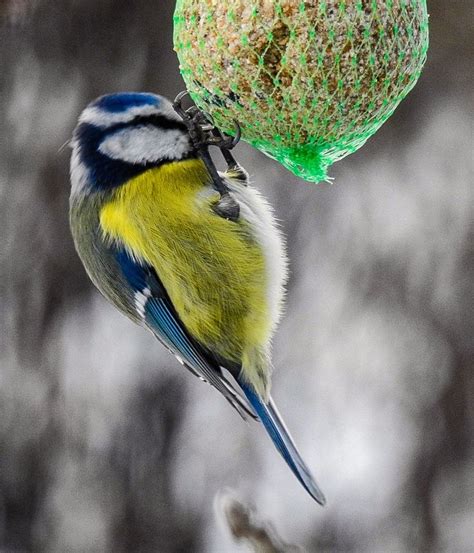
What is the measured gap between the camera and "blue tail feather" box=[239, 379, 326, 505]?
2.20 meters

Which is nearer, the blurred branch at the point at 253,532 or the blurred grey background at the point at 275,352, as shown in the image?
the blurred branch at the point at 253,532

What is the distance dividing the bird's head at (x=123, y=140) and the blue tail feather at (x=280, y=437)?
56cm

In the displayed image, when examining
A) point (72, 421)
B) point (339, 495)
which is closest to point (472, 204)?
point (339, 495)

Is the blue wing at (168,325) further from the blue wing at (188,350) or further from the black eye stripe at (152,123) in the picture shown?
the black eye stripe at (152,123)

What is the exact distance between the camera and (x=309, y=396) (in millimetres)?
3668

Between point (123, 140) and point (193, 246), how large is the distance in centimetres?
29

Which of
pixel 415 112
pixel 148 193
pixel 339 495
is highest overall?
pixel 148 193

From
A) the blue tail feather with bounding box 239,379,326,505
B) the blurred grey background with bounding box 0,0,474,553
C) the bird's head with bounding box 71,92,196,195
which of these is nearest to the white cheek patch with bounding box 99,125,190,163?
the bird's head with bounding box 71,92,196,195

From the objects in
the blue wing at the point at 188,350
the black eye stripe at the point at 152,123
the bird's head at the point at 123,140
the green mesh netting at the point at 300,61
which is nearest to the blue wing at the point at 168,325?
the blue wing at the point at 188,350

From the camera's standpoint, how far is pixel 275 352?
3.70m

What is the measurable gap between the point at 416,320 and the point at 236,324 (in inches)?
57.0

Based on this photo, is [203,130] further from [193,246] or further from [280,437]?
[280,437]

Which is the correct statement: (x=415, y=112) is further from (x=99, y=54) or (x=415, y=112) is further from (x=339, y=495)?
(x=339, y=495)

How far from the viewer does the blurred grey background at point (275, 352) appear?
3.54m
